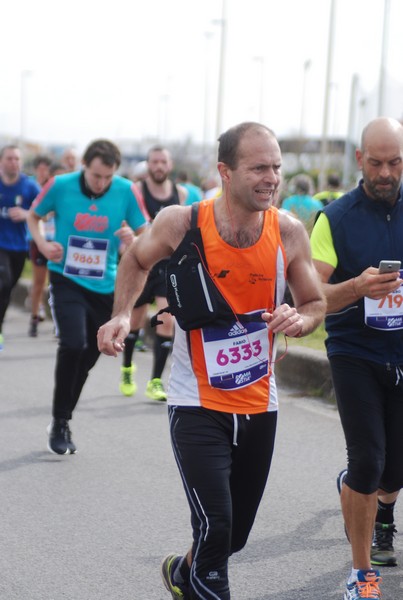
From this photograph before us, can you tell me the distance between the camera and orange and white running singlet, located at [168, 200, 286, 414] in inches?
149

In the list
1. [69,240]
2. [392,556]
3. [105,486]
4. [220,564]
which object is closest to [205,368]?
[220,564]

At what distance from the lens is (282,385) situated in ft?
31.8

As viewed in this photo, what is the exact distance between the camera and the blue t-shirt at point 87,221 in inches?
279

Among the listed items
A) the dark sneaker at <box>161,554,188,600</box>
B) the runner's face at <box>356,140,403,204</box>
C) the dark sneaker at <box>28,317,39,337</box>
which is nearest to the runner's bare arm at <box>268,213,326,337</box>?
the runner's face at <box>356,140,403,204</box>

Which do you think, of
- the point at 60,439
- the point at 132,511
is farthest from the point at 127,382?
the point at 132,511

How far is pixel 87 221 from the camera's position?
23.5 feet

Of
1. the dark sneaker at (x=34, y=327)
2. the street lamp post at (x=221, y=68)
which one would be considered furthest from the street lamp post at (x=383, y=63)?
the dark sneaker at (x=34, y=327)

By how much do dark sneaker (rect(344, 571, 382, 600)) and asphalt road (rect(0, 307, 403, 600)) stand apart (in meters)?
0.21

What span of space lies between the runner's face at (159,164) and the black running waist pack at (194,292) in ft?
18.1

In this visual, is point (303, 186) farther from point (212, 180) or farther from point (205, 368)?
point (205, 368)

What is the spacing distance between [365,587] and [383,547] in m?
0.76

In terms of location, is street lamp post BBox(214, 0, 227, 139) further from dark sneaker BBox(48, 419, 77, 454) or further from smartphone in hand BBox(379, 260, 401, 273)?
smartphone in hand BBox(379, 260, 401, 273)

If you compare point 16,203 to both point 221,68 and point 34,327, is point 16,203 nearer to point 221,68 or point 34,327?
point 34,327

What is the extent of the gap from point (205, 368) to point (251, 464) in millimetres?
369
